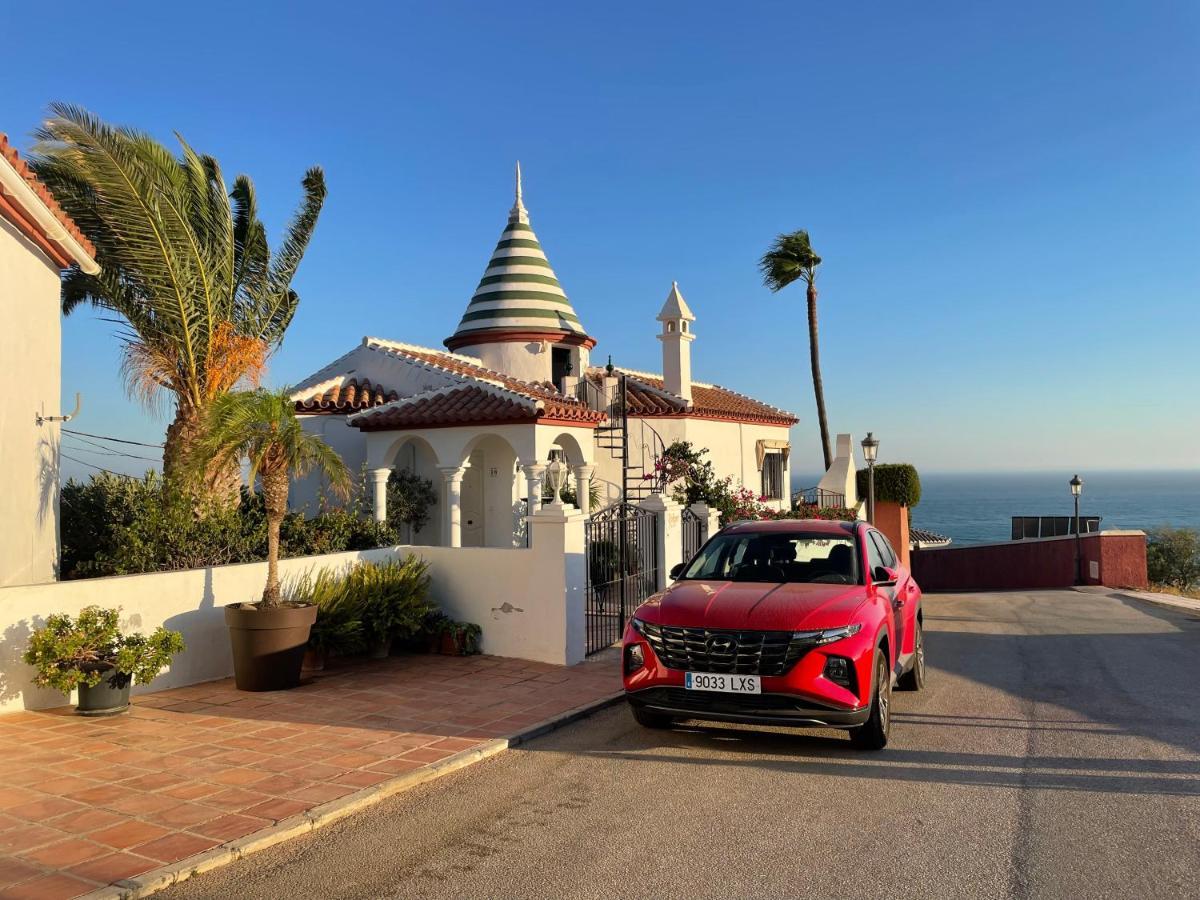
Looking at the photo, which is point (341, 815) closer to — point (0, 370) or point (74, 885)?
point (74, 885)

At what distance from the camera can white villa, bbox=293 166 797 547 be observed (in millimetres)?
16469

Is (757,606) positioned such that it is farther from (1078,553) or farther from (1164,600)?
(1078,553)

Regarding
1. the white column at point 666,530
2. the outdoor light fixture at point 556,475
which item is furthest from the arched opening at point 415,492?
the white column at point 666,530

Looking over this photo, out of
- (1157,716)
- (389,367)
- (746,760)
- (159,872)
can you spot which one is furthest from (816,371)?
(159,872)

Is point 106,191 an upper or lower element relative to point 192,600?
upper

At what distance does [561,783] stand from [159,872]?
251 centimetres

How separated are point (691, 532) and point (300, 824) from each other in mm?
9970

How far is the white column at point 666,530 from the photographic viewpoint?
42.9ft

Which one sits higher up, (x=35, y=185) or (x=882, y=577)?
(x=35, y=185)

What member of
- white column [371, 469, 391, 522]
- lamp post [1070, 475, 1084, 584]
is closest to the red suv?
white column [371, 469, 391, 522]

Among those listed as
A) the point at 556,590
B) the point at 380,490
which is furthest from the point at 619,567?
the point at 380,490

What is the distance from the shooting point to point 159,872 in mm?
4422

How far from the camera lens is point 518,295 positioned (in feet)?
78.6

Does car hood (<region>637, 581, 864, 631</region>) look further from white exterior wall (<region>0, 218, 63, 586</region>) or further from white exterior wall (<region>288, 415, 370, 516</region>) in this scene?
white exterior wall (<region>288, 415, 370, 516</region>)
